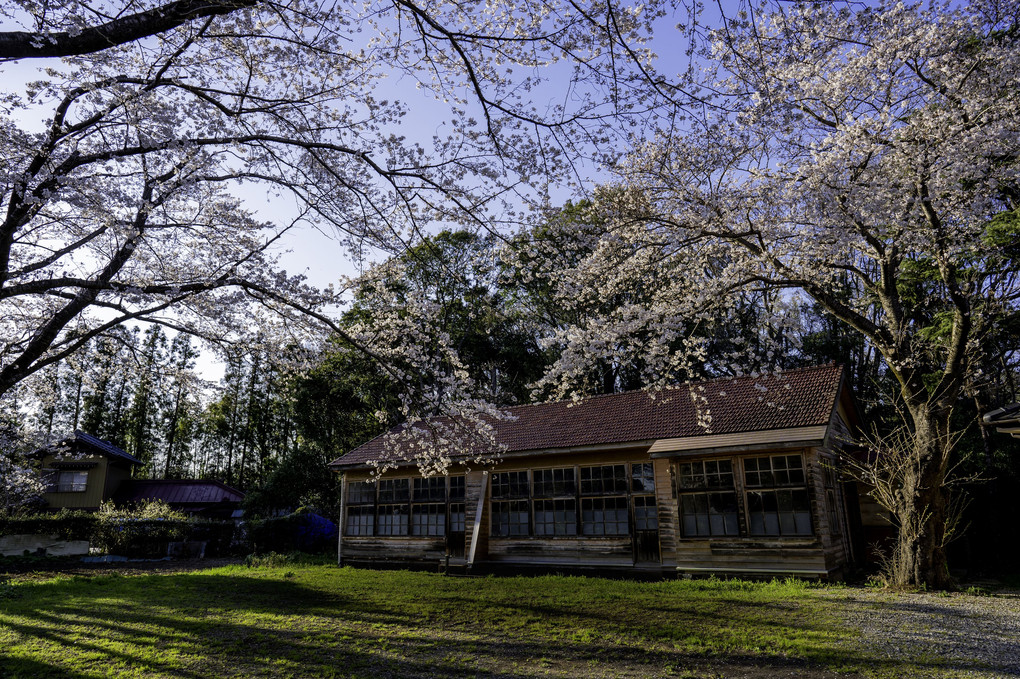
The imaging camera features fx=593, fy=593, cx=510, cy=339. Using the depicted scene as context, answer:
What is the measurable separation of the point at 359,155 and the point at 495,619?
6.23 metres

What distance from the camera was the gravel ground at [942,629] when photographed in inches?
206

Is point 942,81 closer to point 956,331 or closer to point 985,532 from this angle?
Result: point 956,331

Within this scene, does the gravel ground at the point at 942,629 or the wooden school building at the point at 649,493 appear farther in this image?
the wooden school building at the point at 649,493

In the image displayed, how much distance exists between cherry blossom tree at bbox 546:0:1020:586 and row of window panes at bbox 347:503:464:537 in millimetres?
7056

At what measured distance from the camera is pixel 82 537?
→ 18.6 meters

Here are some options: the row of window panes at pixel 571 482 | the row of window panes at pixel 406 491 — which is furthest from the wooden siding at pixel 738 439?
the row of window panes at pixel 406 491

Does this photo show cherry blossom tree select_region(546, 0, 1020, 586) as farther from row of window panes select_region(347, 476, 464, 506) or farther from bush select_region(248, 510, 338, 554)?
bush select_region(248, 510, 338, 554)

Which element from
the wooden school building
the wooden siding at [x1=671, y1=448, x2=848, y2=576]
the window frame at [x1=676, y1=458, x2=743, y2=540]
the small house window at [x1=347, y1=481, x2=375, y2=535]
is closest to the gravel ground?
the wooden siding at [x1=671, y1=448, x2=848, y2=576]

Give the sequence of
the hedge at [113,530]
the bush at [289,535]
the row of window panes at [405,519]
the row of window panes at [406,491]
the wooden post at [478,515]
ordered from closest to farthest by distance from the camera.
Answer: the wooden post at [478,515]
the row of window panes at [405,519]
the row of window panes at [406,491]
the hedge at [113,530]
the bush at [289,535]

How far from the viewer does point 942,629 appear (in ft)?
21.3

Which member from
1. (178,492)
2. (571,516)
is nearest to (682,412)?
(571,516)

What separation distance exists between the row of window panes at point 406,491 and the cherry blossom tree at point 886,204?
22.1 feet

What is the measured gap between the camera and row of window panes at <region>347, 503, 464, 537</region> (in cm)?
1540

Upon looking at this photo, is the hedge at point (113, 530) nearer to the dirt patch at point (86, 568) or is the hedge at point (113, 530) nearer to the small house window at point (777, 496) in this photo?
the dirt patch at point (86, 568)
